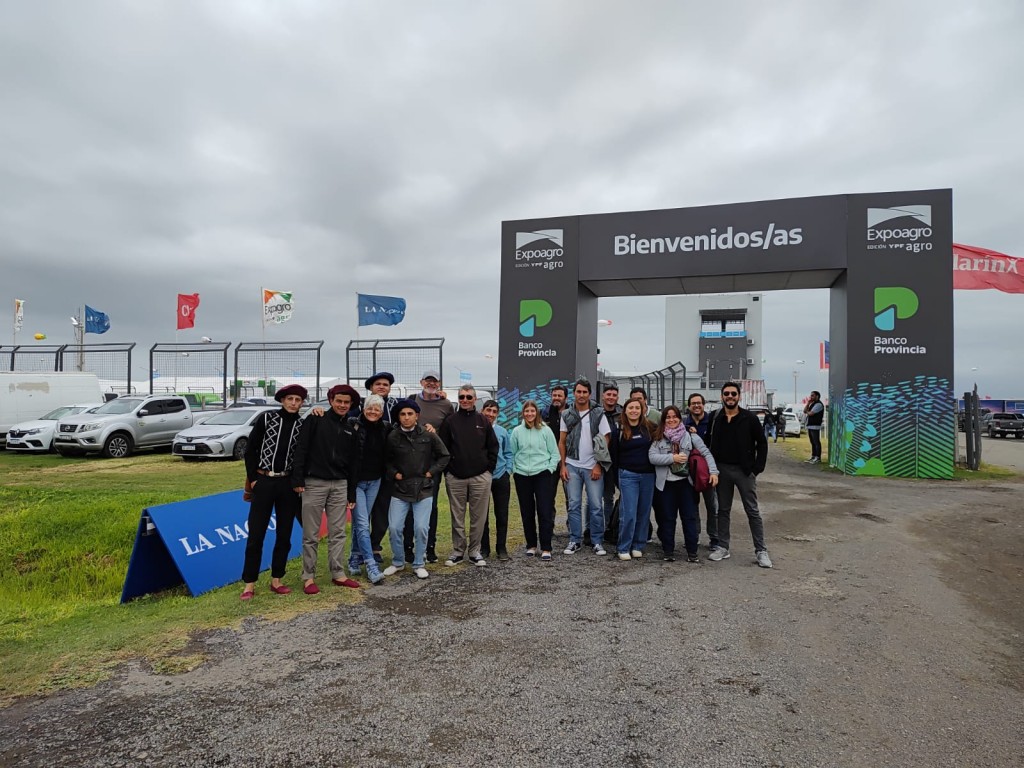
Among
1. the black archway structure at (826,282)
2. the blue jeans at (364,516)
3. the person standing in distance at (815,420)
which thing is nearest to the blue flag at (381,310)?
the black archway structure at (826,282)

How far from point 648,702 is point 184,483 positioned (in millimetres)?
10538

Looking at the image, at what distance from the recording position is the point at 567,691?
3.59 m

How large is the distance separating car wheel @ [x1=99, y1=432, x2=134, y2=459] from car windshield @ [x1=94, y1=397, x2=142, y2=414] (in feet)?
2.80

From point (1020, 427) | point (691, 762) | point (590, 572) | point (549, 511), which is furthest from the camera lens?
point (1020, 427)

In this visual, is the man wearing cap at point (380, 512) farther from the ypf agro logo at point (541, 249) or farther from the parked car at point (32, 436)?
the parked car at point (32, 436)

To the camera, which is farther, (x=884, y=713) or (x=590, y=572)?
(x=590, y=572)

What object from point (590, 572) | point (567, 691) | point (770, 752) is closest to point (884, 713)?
point (770, 752)

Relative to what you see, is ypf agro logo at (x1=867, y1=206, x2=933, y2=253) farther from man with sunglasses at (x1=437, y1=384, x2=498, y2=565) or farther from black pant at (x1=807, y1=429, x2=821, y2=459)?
man with sunglasses at (x1=437, y1=384, x2=498, y2=565)

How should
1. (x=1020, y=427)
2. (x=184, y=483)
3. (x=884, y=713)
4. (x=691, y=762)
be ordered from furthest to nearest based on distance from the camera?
1. (x=1020, y=427)
2. (x=184, y=483)
3. (x=884, y=713)
4. (x=691, y=762)

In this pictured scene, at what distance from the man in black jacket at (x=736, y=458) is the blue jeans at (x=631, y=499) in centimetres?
79

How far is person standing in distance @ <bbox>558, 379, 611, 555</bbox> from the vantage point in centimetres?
691

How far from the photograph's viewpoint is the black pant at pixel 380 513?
6.18 m

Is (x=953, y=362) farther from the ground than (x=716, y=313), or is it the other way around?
(x=716, y=313)

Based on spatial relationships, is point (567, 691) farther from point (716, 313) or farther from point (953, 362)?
Answer: point (716, 313)
